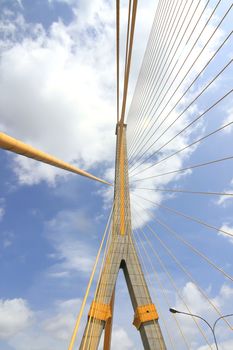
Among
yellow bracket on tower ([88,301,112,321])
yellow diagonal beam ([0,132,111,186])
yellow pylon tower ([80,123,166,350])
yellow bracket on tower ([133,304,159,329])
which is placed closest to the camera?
yellow diagonal beam ([0,132,111,186])

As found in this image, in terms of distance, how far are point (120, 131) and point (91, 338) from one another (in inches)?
522

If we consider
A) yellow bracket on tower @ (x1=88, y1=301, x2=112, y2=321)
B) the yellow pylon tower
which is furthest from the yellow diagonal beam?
yellow bracket on tower @ (x1=88, y1=301, x2=112, y2=321)

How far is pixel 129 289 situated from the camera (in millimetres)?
16109

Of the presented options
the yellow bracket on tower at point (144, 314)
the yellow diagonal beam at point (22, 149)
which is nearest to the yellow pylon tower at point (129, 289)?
the yellow bracket on tower at point (144, 314)

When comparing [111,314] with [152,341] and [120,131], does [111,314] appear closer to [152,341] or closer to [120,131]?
[152,341]

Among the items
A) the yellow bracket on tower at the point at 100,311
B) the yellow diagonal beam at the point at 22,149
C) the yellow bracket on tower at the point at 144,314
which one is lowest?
the yellow diagonal beam at the point at 22,149

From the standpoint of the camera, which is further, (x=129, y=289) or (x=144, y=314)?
(x=129, y=289)

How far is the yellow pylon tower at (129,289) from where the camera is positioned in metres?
14.4

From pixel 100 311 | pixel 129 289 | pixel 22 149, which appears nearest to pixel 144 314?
pixel 129 289

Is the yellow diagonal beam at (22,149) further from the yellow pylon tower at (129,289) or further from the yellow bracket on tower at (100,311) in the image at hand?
the yellow bracket on tower at (100,311)

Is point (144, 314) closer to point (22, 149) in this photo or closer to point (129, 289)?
point (129, 289)

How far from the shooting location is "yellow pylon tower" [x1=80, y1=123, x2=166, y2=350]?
14391 millimetres

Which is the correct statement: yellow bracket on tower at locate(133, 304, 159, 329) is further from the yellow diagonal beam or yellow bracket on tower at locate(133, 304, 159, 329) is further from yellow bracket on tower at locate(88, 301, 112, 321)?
the yellow diagonal beam

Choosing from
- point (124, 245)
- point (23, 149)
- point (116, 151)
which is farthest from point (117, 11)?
point (116, 151)
